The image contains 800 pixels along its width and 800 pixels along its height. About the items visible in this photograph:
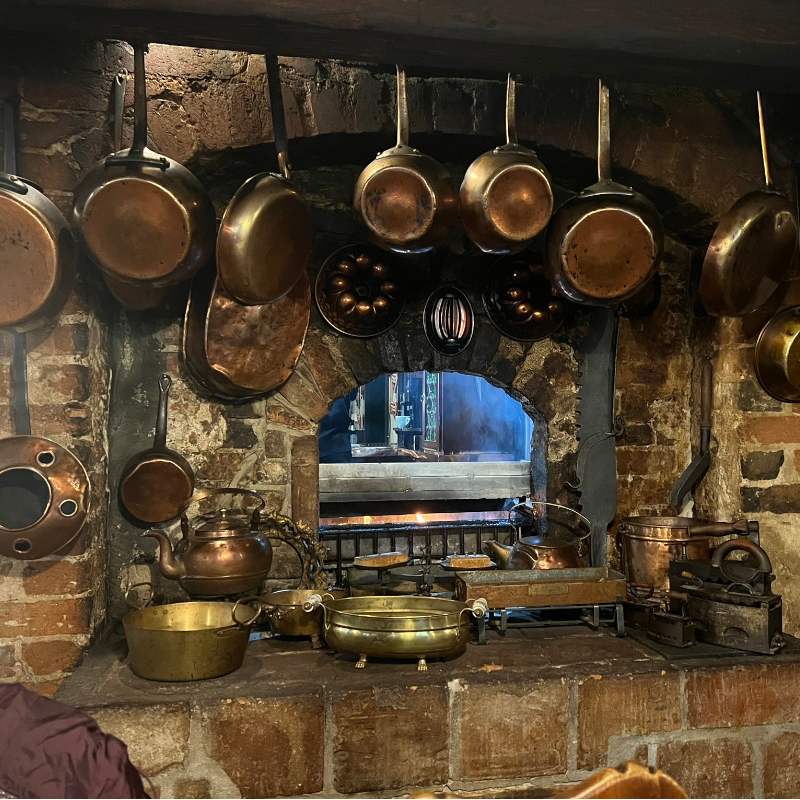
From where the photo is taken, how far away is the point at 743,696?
2150 millimetres

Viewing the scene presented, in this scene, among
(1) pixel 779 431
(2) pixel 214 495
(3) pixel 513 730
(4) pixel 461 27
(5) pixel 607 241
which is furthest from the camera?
(1) pixel 779 431

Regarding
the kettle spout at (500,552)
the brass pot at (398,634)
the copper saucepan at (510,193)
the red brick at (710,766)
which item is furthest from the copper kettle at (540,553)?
the copper saucepan at (510,193)

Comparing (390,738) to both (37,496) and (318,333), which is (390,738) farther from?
(318,333)

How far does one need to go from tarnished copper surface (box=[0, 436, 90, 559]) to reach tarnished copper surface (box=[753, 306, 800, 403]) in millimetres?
2320

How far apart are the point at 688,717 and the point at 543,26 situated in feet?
6.41

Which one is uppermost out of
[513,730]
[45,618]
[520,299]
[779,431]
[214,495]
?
[520,299]

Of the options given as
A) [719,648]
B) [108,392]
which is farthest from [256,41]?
[719,648]

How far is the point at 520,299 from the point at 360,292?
635 mm

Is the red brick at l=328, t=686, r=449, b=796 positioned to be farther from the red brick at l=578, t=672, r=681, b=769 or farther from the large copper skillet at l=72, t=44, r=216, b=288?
the large copper skillet at l=72, t=44, r=216, b=288

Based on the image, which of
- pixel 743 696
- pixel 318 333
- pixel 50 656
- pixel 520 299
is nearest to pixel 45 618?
pixel 50 656

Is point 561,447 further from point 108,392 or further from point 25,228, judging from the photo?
point 25,228

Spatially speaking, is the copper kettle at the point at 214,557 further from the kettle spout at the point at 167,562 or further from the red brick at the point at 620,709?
the red brick at the point at 620,709

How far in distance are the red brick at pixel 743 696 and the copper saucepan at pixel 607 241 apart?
1.19 m

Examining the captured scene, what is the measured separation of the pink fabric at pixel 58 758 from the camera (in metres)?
1.14
